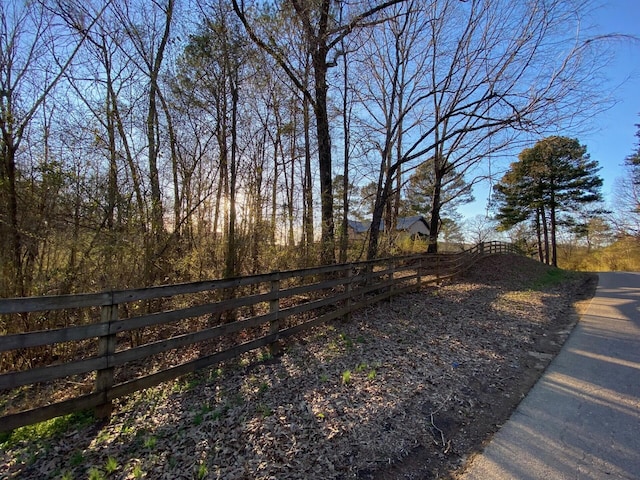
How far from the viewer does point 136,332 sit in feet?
16.0

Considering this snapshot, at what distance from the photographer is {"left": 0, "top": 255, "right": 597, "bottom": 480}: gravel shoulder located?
238cm

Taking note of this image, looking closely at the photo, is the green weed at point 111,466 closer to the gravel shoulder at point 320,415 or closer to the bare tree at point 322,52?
the gravel shoulder at point 320,415

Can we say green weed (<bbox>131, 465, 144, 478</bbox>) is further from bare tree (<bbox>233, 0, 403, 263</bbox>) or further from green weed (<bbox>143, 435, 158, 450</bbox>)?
bare tree (<bbox>233, 0, 403, 263</bbox>)

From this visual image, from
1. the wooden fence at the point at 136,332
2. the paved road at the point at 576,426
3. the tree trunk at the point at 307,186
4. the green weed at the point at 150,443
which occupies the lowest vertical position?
the paved road at the point at 576,426

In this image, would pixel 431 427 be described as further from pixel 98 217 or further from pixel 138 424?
pixel 98 217

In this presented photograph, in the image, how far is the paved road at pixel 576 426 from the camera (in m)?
2.30

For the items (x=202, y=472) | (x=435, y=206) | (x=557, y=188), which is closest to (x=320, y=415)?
(x=202, y=472)

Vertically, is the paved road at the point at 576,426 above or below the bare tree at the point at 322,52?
below

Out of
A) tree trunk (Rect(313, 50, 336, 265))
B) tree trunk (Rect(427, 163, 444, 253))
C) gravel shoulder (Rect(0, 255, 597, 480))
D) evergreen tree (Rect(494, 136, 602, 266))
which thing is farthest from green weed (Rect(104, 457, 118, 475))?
evergreen tree (Rect(494, 136, 602, 266))

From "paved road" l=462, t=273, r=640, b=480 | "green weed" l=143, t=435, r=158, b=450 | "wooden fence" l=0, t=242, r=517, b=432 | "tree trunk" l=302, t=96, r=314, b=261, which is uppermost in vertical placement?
"tree trunk" l=302, t=96, r=314, b=261

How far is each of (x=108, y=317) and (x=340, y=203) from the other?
23.5ft

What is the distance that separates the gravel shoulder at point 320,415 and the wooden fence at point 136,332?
0.28 metres

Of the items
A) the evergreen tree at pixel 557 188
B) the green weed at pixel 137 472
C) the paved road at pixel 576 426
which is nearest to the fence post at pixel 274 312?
the green weed at pixel 137 472

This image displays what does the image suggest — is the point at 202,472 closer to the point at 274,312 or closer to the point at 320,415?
the point at 320,415
